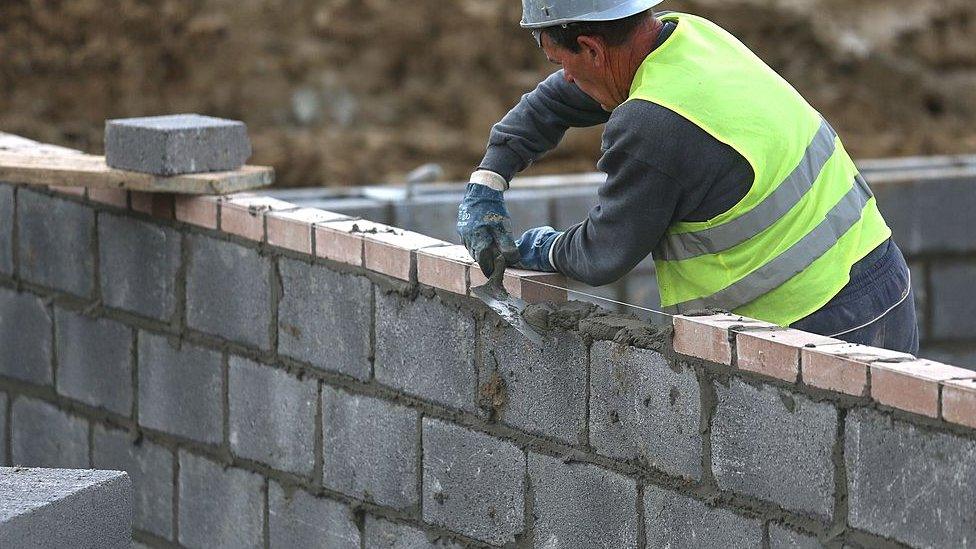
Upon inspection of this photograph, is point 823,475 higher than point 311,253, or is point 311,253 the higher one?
point 311,253

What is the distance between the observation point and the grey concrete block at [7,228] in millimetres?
5574

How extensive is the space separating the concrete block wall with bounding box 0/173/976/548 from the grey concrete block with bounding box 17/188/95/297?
10mm

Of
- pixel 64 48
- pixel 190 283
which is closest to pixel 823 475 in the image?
pixel 190 283

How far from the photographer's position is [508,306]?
12.3ft

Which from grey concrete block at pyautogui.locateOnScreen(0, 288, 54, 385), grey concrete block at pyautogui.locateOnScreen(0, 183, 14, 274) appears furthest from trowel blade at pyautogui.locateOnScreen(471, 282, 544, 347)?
grey concrete block at pyautogui.locateOnScreen(0, 183, 14, 274)

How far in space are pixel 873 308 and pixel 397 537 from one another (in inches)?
57.7

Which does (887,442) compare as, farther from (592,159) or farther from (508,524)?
(592,159)

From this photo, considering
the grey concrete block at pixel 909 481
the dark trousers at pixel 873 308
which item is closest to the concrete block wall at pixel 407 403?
the grey concrete block at pixel 909 481

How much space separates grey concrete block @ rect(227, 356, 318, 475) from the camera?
446 centimetres

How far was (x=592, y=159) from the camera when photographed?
1203 centimetres

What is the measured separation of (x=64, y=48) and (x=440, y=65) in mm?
2923

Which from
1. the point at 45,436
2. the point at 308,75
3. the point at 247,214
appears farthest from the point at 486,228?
the point at 308,75

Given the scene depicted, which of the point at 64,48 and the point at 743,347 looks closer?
the point at 743,347

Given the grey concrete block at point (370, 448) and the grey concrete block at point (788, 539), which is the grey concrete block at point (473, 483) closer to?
the grey concrete block at point (370, 448)
